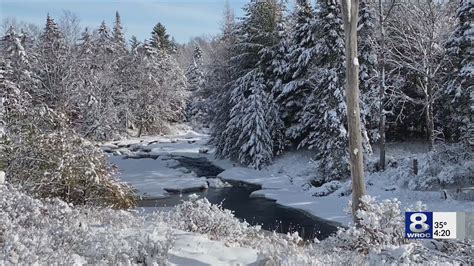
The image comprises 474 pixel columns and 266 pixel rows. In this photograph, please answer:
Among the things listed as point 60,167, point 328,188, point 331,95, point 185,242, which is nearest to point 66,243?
point 185,242

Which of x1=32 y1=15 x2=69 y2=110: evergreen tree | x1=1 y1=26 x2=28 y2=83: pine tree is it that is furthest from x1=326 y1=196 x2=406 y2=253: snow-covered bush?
x1=1 y1=26 x2=28 y2=83: pine tree

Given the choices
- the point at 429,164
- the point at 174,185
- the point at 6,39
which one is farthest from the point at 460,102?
the point at 6,39

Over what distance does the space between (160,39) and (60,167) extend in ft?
155

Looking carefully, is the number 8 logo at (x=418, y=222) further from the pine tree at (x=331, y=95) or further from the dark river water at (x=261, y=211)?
the pine tree at (x=331, y=95)

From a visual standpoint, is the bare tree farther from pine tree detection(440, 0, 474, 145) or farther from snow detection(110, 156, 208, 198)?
snow detection(110, 156, 208, 198)

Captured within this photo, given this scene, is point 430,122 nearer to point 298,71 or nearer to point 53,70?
point 298,71

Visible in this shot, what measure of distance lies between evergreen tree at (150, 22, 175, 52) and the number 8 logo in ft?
160

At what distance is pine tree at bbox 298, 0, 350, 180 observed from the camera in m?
21.4

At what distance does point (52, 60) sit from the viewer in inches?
1341

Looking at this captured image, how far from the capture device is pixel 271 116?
1074 inches

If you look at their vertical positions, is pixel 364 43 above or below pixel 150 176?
above

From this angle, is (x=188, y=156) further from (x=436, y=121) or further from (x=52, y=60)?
(x=436, y=121)

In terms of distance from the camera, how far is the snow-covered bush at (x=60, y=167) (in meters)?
9.72

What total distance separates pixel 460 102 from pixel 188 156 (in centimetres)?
2173
